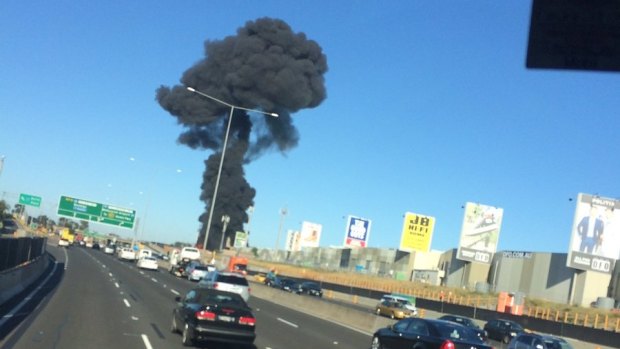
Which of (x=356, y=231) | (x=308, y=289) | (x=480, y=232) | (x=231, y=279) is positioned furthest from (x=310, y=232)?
(x=231, y=279)

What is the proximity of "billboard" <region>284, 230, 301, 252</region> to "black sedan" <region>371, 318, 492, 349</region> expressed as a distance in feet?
400

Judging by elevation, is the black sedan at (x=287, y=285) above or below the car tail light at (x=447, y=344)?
below

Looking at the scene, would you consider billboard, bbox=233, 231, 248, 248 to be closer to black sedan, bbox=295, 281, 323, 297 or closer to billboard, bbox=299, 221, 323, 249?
black sedan, bbox=295, 281, 323, 297

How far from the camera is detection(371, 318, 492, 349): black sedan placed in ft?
44.2

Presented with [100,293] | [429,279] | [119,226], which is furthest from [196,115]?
[100,293]

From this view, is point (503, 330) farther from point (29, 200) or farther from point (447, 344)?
point (29, 200)

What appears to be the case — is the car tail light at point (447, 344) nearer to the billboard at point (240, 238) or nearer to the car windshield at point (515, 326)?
the car windshield at point (515, 326)

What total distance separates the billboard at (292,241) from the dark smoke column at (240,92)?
5218 centimetres

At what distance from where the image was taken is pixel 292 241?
142m

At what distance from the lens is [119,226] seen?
234ft

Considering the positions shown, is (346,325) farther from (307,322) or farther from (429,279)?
(429,279)

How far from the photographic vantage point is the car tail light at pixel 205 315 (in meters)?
14.3

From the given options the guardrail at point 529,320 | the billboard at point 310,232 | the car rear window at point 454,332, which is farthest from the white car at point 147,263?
the billboard at point 310,232

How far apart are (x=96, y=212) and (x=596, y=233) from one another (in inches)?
1838
